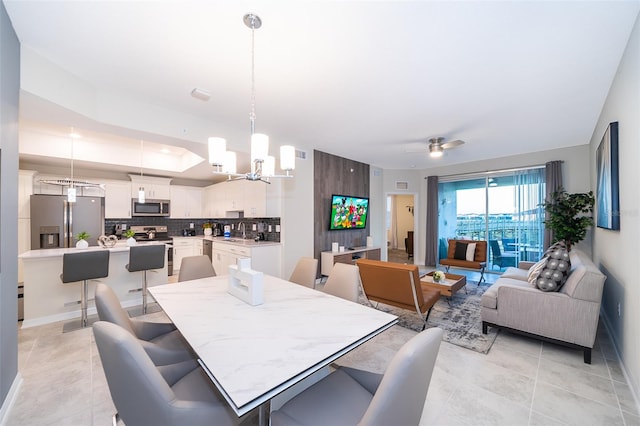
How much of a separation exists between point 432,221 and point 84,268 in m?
6.89

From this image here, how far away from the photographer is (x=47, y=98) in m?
2.18

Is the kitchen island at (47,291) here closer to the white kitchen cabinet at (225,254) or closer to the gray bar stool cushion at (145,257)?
the gray bar stool cushion at (145,257)

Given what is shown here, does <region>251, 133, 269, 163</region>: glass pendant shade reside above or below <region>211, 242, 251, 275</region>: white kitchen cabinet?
above

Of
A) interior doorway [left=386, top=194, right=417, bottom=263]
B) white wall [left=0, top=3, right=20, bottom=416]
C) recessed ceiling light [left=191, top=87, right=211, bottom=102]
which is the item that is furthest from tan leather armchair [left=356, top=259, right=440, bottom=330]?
interior doorway [left=386, top=194, right=417, bottom=263]

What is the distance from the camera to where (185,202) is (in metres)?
6.48

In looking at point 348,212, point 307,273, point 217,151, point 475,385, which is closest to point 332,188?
point 348,212

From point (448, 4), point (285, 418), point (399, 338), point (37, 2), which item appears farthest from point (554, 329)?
point (37, 2)

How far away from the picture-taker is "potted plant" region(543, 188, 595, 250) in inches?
160

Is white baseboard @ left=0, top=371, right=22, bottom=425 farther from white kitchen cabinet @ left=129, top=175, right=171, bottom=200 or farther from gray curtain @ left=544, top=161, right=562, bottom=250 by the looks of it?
gray curtain @ left=544, top=161, right=562, bottom=250

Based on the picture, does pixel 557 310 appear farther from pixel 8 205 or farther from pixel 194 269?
pixel 8 205

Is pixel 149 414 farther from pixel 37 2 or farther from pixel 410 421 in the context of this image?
pixel 37 2

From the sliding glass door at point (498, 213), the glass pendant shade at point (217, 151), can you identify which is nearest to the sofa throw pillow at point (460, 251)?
the sliding glass door at point (498, 213)

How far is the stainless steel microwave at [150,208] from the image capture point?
564cm

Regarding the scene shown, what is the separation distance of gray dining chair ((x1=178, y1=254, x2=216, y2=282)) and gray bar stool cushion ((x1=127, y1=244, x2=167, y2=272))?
98 centimetres
